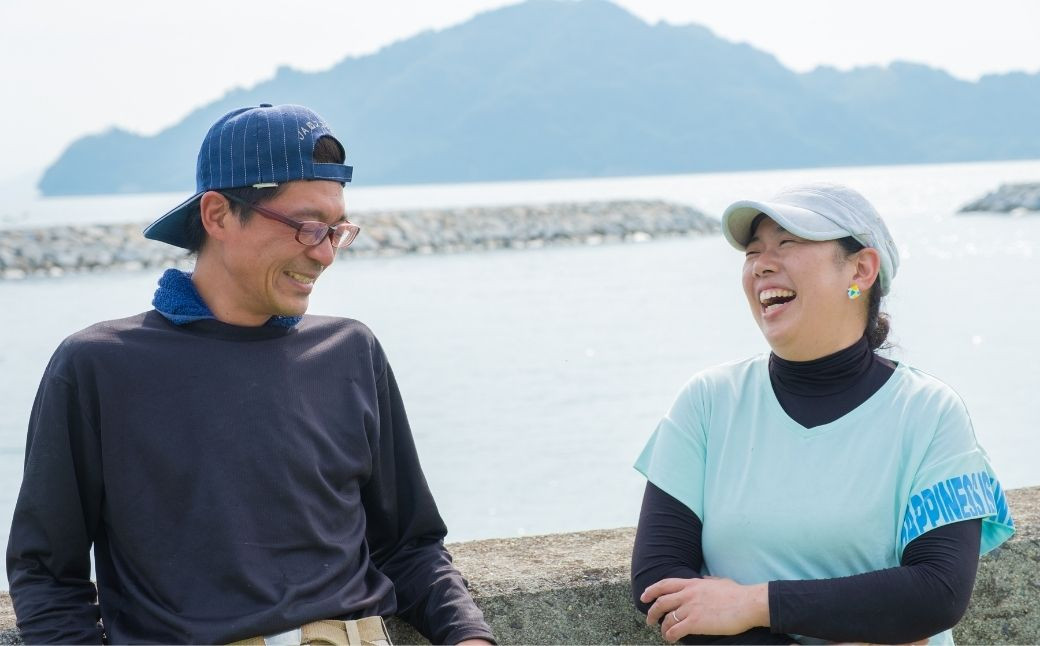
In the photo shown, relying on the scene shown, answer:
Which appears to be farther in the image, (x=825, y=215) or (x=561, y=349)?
(x=561, y=349)

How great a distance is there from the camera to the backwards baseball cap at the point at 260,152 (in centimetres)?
173

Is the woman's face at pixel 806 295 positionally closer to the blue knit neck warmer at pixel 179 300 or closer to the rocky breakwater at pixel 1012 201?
the blue knit neck warmer at pixel 179 300

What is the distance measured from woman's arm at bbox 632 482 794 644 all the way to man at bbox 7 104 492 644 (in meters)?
0.26

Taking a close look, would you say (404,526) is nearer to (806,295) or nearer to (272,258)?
(272,258)

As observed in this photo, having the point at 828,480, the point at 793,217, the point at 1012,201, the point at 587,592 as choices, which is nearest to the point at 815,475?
the point at 828,480

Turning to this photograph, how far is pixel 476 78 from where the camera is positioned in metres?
177

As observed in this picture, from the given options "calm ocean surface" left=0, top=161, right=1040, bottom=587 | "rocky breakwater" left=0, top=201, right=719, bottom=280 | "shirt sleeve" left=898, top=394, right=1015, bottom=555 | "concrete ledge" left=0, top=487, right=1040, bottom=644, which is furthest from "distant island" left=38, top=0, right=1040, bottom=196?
"shirt sleeve" left=898, top=394, right=1015, bottom=555

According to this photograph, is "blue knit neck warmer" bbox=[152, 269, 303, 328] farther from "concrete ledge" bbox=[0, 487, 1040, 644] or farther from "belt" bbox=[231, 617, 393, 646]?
"concrete ledge" bbox=[0, 487, 1040, 644]

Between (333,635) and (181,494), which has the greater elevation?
(181,494)

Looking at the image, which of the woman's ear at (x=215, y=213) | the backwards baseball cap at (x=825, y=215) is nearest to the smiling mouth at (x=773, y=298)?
the backwards baseball cap at (x=825, y=215)

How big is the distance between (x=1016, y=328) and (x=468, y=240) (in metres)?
15.1

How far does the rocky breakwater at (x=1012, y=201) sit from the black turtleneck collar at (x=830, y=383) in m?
34.9

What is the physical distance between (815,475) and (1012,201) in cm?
3670

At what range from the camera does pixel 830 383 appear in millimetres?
1760
